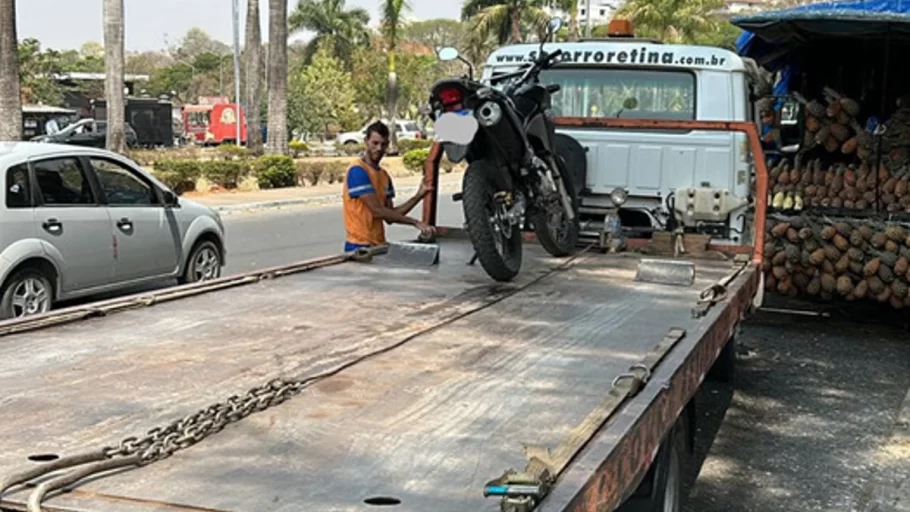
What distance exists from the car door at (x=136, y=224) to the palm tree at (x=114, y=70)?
1368 cm

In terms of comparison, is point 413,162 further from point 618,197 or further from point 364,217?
point 364,217

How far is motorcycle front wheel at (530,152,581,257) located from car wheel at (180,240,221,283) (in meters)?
4.28

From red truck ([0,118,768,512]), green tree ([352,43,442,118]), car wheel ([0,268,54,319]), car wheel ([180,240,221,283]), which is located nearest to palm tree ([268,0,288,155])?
car wheel ([180,240,221,283])

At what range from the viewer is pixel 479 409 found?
3.51 m

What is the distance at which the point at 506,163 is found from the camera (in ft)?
22.7

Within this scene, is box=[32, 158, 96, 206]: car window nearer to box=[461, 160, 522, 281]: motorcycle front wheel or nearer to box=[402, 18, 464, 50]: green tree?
box=[461, 160, 522, 281]: motorcycle front wheel

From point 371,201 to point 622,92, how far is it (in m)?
2.40

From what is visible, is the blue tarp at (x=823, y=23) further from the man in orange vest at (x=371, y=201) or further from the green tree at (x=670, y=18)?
the green tree at (x=670, y=18)

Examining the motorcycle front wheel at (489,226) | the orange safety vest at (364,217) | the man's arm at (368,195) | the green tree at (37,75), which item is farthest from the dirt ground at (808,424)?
the green tree at (37,75)

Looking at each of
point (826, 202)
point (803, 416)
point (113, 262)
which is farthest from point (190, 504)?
point (826, 202)

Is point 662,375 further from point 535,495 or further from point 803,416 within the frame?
point 803,416

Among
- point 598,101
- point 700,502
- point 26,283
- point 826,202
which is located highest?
point 598,101

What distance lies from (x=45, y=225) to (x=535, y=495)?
7.17m

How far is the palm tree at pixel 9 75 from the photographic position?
20.2m
